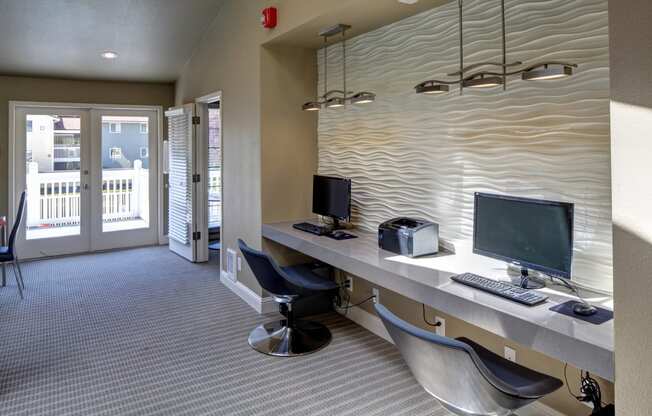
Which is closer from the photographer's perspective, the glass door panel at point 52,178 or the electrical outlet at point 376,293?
the electrical outlet at point 376,293

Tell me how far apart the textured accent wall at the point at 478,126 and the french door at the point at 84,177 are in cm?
364

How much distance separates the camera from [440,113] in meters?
2.92

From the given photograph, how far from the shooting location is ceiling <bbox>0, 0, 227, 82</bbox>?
13.8 feet

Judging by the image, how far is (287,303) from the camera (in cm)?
319

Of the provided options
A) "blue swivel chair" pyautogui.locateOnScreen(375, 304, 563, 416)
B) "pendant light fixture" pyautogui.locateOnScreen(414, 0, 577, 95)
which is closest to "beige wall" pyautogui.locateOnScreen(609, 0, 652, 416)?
"blue swivel chair" pyautogui.locateOnScreen(375, 304, 563, 416)

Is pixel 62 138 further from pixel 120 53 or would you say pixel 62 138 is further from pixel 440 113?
pixel 440 113

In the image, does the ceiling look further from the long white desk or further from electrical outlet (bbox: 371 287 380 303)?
electrical outlet (bbox: 371 287 380 303)

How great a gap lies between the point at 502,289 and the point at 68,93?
5868 mm

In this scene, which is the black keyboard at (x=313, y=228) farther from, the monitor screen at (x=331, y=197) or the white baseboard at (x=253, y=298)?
the white baseboard at (x=253, y=298)

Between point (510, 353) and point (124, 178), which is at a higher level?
point (124, 178)

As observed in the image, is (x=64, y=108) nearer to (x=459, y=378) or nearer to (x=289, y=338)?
(x=289, y=338)

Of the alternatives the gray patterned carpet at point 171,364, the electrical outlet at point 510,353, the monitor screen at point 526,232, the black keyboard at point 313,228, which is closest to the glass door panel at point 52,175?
the gray patterned carpet at point 171,364

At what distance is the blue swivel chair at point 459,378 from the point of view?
1.58 metres

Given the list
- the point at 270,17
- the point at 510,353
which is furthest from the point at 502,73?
the point at 270,17
